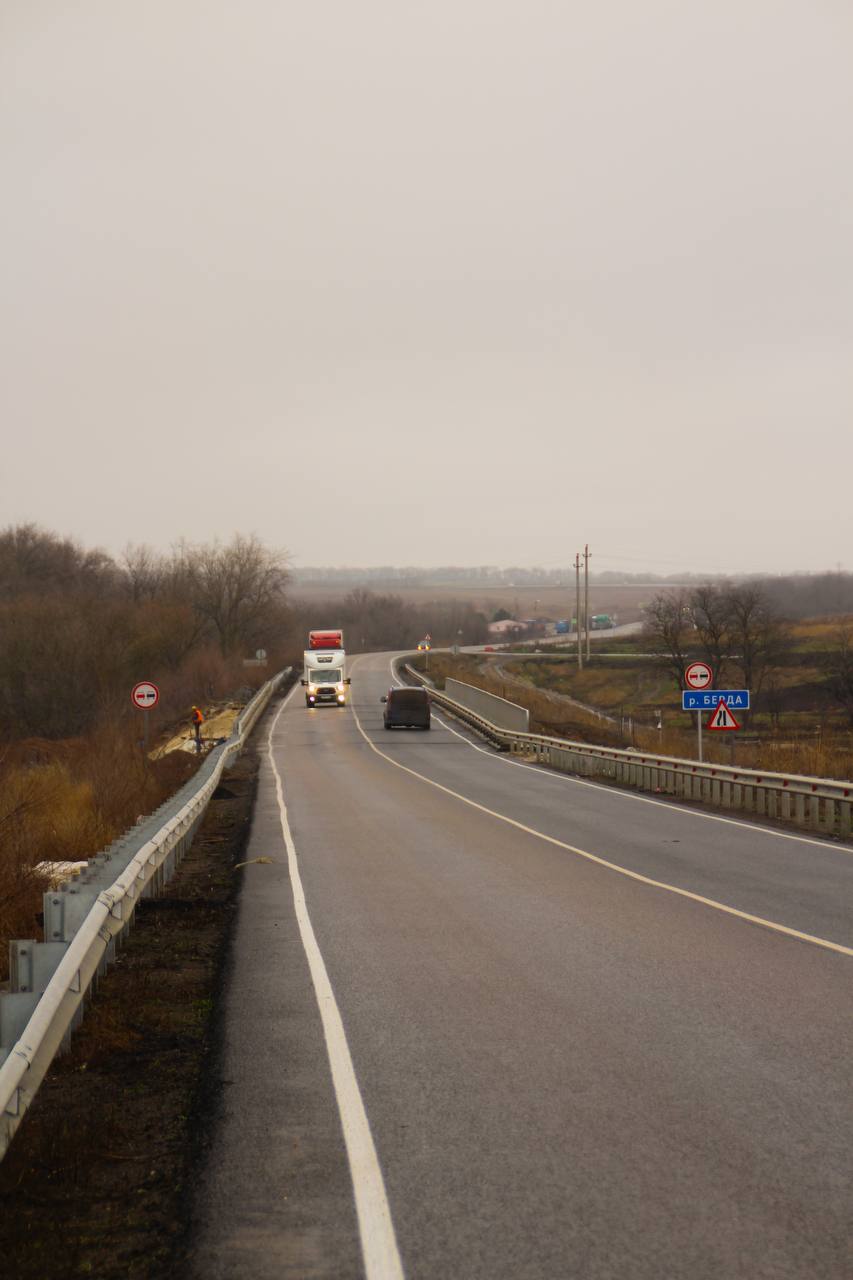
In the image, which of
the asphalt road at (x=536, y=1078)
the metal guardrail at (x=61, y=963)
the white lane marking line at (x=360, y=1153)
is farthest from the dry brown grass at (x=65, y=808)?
the white lane marking line at (x=360, y=1153)

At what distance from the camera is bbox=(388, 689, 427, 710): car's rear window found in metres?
54.5

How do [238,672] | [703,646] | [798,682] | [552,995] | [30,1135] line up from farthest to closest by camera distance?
1. [703,646]
2. [798,682]
3. [238,672]
4. [552,995]
5. [30,1135]

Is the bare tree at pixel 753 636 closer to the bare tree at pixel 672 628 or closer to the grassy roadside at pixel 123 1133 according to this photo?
the bare tree at pixel 672 628

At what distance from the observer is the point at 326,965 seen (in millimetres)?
9711

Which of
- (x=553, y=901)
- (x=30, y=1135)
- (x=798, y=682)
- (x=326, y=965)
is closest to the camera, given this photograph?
(x=30, y=1135)

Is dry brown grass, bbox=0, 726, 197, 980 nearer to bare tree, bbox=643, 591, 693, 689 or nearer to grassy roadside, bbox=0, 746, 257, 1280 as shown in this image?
grassy roadside, bbox=0, 746, 257, 1280

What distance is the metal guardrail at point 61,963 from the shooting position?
516cm

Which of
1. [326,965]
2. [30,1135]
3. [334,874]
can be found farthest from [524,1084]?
[334,874]

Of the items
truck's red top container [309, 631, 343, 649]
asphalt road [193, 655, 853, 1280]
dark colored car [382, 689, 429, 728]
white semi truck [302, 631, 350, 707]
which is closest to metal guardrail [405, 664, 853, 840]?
asphalt road [193, 655, 853, 1280]

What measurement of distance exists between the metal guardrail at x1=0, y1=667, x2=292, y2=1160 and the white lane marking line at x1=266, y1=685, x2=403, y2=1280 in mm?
1397

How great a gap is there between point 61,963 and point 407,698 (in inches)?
1902

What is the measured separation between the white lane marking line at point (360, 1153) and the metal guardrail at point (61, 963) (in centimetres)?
140

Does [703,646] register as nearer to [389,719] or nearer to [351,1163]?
[389,719]

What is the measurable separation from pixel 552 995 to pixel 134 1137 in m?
3.40
